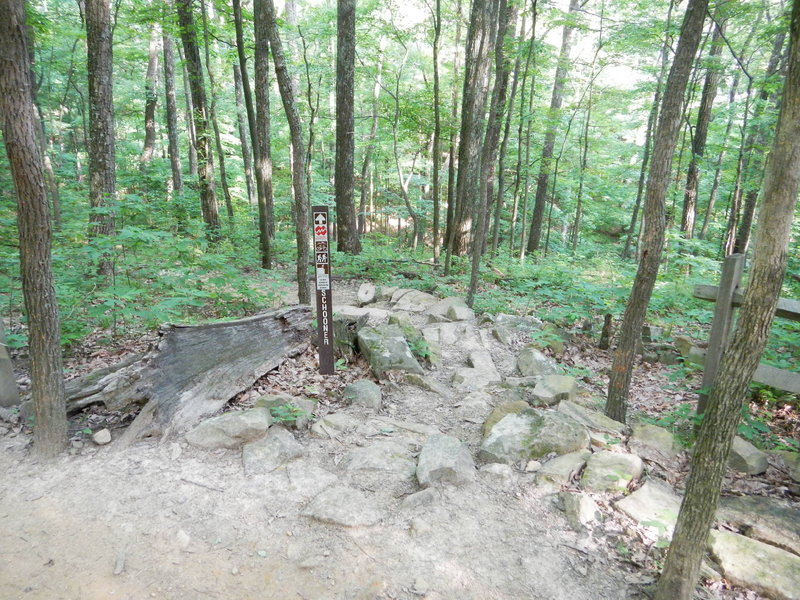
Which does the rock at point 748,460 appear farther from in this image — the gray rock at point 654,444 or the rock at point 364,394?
the rock at point 364,394

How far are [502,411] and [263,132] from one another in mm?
7834

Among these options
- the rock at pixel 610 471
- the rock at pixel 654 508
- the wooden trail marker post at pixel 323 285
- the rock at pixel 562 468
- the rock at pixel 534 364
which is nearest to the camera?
Answer: the rock at pixel 654 508

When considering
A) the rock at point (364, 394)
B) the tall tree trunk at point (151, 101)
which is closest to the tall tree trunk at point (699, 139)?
the rock at point (364, 394)

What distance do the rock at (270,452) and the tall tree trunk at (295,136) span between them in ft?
9.91

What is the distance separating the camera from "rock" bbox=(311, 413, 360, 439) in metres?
4.24

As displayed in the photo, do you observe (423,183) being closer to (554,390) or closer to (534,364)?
(534,364)

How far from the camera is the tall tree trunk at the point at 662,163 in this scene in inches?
150

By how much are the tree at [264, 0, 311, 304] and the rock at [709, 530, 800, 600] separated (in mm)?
5534

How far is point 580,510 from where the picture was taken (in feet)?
10.4

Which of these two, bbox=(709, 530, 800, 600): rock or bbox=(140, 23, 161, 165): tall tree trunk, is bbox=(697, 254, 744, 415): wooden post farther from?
bbox=(140, 23, 161, 165): tall tree trunk

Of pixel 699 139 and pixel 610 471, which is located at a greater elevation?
pixel 699 139

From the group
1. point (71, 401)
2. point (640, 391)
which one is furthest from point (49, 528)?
point (640, 391)

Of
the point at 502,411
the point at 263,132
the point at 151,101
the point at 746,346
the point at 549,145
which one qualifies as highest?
the point at 151,101

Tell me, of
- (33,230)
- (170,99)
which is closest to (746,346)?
(33,230)
